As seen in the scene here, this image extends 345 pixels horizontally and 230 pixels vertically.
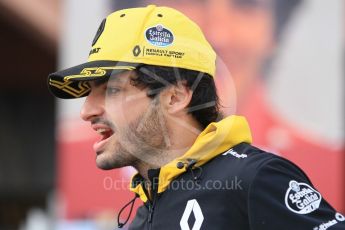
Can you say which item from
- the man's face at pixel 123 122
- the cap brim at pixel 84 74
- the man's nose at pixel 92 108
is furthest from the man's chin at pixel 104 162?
the cap brim at pixel 84 74

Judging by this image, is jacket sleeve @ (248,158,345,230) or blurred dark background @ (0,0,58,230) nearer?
jacket sleeve @ (248,158,345,230)

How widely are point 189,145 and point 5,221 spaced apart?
8539 millimetres

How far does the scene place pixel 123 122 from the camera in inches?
97.5

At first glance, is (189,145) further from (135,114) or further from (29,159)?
(29,159)

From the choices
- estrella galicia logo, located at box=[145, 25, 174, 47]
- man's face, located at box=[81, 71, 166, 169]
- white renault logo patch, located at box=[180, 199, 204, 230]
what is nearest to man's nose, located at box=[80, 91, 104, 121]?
man's face, located at box=[81, 71, 166, 169]

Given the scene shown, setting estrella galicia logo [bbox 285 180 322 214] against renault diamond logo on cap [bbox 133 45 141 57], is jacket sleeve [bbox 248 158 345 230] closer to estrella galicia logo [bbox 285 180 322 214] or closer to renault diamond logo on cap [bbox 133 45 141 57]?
estrella galicia logo [bbox 285 180 322 214]

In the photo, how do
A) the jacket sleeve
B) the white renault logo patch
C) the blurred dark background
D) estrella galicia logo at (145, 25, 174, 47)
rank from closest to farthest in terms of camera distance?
the jacket sleeve, the white renault logo patch, estrella galicia logo at (145, 25, 174, 47), the blurred dark background

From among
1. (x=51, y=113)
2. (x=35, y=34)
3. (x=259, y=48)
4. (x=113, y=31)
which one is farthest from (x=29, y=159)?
(x=113, y=31)

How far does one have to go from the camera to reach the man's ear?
8.23ft

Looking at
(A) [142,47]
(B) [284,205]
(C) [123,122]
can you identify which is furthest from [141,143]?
(B) [284,205]

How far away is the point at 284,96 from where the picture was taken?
5402 millimetres

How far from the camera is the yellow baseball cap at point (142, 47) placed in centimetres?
246

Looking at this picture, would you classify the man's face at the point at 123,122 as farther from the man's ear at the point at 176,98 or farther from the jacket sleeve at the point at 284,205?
the jacket sleeve at the point at 284,205

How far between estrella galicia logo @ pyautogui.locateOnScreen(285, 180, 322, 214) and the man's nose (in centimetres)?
68
